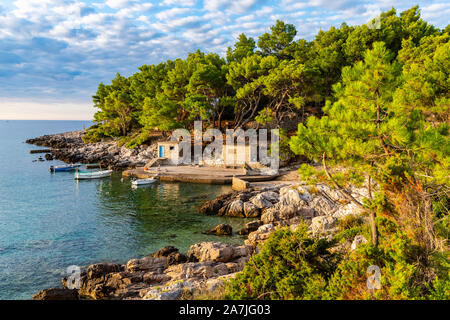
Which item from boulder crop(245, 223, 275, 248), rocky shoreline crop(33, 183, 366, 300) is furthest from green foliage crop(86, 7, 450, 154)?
boulder crop(245, 223, 275, 248)

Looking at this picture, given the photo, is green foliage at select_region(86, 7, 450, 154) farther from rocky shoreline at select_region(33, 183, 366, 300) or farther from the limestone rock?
the limestone rock

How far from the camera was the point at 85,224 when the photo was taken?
18094 mm

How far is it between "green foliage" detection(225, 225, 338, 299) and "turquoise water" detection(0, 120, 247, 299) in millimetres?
8848

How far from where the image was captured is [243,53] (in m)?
40.7

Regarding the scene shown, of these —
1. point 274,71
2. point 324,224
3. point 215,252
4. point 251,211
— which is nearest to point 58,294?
point 215,252

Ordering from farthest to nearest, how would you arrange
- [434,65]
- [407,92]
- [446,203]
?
[434,65] → [407,92] → [446,203]

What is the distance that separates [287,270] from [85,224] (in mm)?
16341

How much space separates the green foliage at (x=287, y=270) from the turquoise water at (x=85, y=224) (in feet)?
29.0

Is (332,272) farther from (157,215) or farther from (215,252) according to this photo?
(157,215)

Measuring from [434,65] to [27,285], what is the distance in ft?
58.6

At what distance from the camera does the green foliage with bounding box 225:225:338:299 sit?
5340mm
